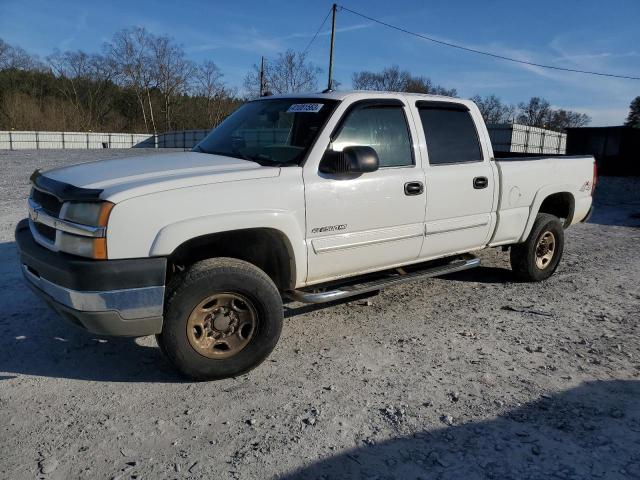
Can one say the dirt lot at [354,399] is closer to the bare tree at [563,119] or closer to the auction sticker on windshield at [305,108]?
the auction sticker on windshield at [305,108]

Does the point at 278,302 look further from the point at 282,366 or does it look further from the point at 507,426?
the point at 507,426

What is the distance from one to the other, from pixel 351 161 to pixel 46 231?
2106 mm

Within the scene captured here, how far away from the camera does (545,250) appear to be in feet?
19.6

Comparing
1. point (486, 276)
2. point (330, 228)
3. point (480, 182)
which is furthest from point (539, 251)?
point (330, 228)

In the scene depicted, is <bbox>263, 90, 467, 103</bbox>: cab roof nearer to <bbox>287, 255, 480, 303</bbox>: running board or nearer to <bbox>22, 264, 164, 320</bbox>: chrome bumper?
<bbox>287, 255, 480, 303</bbox>: running board

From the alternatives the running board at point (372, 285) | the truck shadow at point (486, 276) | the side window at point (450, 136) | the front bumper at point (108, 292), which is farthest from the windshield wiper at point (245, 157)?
the truck shadow at point (486, 276)

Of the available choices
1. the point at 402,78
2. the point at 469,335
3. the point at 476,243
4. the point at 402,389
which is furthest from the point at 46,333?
the point at 402,78

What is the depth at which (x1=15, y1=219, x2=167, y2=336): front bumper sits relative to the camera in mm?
3010

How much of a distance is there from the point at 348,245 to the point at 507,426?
166cm

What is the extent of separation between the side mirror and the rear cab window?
0.95 metres

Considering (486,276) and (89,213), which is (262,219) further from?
(486,276)

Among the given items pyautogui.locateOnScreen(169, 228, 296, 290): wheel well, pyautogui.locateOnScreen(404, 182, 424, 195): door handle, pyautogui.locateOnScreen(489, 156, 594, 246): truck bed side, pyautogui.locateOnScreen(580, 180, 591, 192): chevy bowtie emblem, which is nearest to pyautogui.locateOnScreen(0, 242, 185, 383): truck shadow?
pyautogui.locateOnScreen(169, 228, 296, 290): wheel well

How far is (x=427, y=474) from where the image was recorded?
2605 millimetres

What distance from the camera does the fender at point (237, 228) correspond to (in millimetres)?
3133
